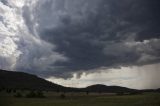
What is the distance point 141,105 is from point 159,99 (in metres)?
13.0

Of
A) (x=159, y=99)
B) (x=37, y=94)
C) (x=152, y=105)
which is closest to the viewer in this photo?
(x=152, y=105)

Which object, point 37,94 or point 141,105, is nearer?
point 141,105

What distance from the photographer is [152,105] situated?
3312 inches

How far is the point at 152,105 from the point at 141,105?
12.8 feet

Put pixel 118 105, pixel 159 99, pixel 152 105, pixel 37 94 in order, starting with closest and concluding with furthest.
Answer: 1. pixel 152 105
2. pixel 118 105
3. pixel 159 99
4. pixel 37 94

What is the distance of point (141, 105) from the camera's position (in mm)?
87188

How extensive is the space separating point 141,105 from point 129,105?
3.75 meters

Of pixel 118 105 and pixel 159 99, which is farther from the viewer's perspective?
pixel 159 99

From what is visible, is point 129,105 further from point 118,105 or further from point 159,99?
point 159,99

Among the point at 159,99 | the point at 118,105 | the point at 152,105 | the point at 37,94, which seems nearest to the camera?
the point at 152,105

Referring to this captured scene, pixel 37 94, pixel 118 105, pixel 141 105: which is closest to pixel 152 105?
pixel 141 105

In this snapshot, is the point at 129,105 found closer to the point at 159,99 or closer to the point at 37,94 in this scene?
the point at 159,99

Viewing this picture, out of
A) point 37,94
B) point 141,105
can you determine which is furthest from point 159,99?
point 37,94

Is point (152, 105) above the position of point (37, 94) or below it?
below
